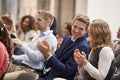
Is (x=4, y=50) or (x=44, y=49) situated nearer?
(x=4, y=50)

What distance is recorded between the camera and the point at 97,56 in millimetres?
2230

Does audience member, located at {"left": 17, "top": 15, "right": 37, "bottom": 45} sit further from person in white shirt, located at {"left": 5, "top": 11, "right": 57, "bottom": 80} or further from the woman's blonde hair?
the woman's blonde hair

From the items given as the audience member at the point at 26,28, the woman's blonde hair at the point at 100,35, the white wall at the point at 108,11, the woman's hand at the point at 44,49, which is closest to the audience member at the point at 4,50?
the woman's hand at the point at 44,49

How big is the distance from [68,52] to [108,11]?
2.71 m

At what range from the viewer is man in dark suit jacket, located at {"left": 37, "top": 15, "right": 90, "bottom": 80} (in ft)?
7.88

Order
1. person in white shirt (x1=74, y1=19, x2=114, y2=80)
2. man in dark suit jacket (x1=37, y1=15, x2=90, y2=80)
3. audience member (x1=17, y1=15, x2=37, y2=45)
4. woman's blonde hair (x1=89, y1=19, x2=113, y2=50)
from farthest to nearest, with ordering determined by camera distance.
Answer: audience member (x1=17, y1=15, x2=37, y2=45)
man in dark suit jacket (x1=37, y1=15, x2=90, y2=80)
woman's blonde hair (x1=89, y1=19, x2=113, y2=50)
person in white shirt (x1=74, y1=19, x2=114, y2=80)

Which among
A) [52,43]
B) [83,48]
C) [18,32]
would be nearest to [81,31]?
[83,48]

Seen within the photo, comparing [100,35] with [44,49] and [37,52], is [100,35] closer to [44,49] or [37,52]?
[44,49]

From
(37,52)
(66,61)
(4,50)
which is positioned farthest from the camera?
(37,52)

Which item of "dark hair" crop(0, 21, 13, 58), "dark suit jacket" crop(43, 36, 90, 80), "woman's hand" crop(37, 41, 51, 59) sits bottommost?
"dark suit jacket" crop(43, 36, 90, 80)

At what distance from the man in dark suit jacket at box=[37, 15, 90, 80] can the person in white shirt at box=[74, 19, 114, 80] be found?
0.48 ft

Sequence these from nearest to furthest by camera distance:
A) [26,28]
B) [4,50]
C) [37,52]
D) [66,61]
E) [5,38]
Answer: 1. [4,50]
2. [5,38]
3. [66,61]
4. [37,52]
5. [26,28]

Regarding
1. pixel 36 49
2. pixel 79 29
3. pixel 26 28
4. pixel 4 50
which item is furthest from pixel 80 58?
pixel 26 28

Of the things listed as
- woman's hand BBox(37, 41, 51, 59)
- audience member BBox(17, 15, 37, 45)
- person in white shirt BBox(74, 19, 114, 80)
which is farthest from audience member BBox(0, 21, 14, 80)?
audience member BBox(17, 15, 37, 45)
